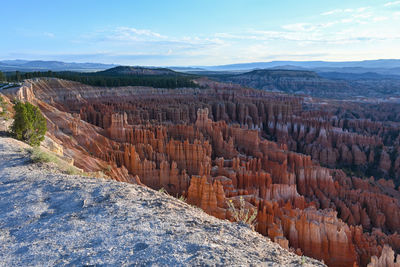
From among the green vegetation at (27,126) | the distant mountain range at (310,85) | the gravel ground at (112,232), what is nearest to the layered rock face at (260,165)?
the green vegetation at (27,126)

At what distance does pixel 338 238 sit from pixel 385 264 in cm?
300

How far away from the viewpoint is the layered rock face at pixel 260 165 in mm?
15055

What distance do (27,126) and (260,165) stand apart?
17.0m

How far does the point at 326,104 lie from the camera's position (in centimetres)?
6694

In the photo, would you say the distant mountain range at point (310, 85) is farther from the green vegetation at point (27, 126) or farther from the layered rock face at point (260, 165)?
the green vegetation at point (27, 126)

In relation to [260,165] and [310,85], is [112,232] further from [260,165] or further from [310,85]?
[310,85]

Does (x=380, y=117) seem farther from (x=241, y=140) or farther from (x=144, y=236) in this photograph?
(x=144, y=236)

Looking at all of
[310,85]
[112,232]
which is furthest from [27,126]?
[310,85]

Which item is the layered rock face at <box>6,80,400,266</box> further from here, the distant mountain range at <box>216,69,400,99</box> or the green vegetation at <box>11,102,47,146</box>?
the distant mountain range at <box>216,69,400,99</box>

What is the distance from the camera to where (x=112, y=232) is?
5.65 metres

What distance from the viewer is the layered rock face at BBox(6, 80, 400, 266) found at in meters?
15.1

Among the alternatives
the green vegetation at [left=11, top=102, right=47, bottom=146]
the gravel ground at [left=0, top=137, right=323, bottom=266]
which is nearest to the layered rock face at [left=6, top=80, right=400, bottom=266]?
the green vegetation at [left=11, top=102, right=47, bottom=146]

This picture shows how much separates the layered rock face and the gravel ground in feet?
23.3

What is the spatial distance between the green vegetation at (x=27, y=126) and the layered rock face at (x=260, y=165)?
3.00 metres
